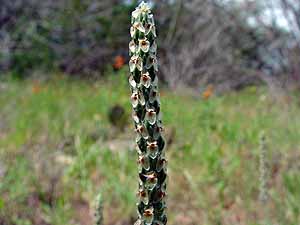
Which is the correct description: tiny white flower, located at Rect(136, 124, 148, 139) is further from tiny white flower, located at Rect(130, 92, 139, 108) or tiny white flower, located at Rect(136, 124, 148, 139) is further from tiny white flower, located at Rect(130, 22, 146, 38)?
tiny white flower, located at Rect(130, 22, 146, 38)

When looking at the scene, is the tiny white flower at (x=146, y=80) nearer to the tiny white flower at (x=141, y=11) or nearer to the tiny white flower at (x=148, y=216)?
the tiny white flower at (x=141, y=11)

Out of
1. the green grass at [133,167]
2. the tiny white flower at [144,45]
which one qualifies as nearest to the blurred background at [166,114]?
the green grass at [133,167]

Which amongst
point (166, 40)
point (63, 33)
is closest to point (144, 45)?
point (166, 40)

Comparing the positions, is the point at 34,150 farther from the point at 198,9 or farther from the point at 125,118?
the point at 198,9

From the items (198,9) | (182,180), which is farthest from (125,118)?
(198,9)

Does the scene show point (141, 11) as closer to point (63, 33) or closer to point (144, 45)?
point (144, 45)

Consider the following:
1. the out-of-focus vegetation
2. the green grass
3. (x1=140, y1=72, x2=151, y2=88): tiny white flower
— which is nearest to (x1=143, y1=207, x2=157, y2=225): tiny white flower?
(x1=140, y1=72, x2=151, y2=88): tiny white flower
